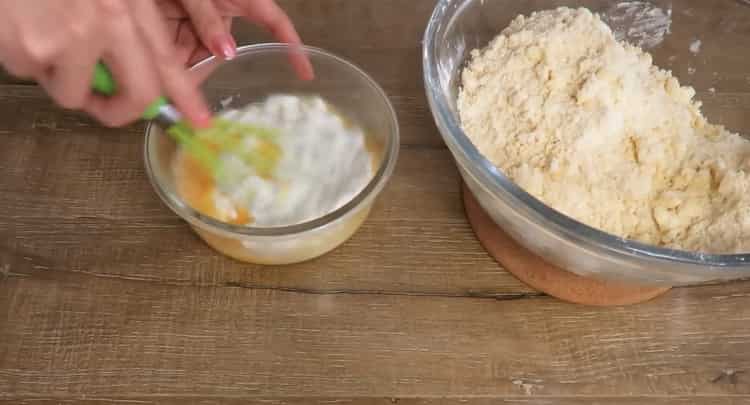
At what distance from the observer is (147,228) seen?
3.23 ft

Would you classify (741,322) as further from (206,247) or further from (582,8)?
(206,247)

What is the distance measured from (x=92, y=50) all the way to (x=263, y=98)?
0.40 m

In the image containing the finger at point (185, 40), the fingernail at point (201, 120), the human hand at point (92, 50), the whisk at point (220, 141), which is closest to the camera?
the human hand at point (92, 50)

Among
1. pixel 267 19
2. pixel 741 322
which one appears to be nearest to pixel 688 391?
pixel 741 322

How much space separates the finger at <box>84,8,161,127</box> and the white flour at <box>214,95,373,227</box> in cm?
19

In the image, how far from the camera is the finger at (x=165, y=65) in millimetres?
716

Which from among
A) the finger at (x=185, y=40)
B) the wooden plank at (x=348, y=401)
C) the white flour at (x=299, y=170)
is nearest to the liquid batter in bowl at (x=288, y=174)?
the white flour at (x=299, y=170)

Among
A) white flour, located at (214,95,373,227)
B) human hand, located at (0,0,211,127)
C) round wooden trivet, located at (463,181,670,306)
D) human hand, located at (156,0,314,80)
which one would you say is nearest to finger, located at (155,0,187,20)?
human hand, located at (156,0,314,80)

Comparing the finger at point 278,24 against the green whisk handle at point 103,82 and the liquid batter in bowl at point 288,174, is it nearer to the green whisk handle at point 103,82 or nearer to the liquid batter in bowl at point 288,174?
the liquid batter in bowl at point 288,174

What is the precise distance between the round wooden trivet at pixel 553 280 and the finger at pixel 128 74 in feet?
1.56

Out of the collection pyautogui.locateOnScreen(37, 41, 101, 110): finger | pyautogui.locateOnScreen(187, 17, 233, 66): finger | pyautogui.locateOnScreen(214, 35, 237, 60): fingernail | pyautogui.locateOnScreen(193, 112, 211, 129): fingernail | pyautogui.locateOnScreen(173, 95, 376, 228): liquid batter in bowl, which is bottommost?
pyautogui.locateOnScreen(173, 95, 376, 228): liquid batter in bowl

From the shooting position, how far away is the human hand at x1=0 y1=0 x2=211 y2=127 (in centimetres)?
67

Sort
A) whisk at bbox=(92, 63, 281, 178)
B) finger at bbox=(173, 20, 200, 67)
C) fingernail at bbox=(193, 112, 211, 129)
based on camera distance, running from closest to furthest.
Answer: fingernail at bbox=(193, 112, 211, 129) < whisk at bbox=(92, 63, 281, 178) < finger at bbox=(173, 20, 200, 67)

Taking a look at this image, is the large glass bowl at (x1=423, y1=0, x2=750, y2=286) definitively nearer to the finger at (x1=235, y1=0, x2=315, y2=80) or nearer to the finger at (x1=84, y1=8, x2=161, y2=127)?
the finger at (x1=235, y1=0, x2=315, y2=80)
